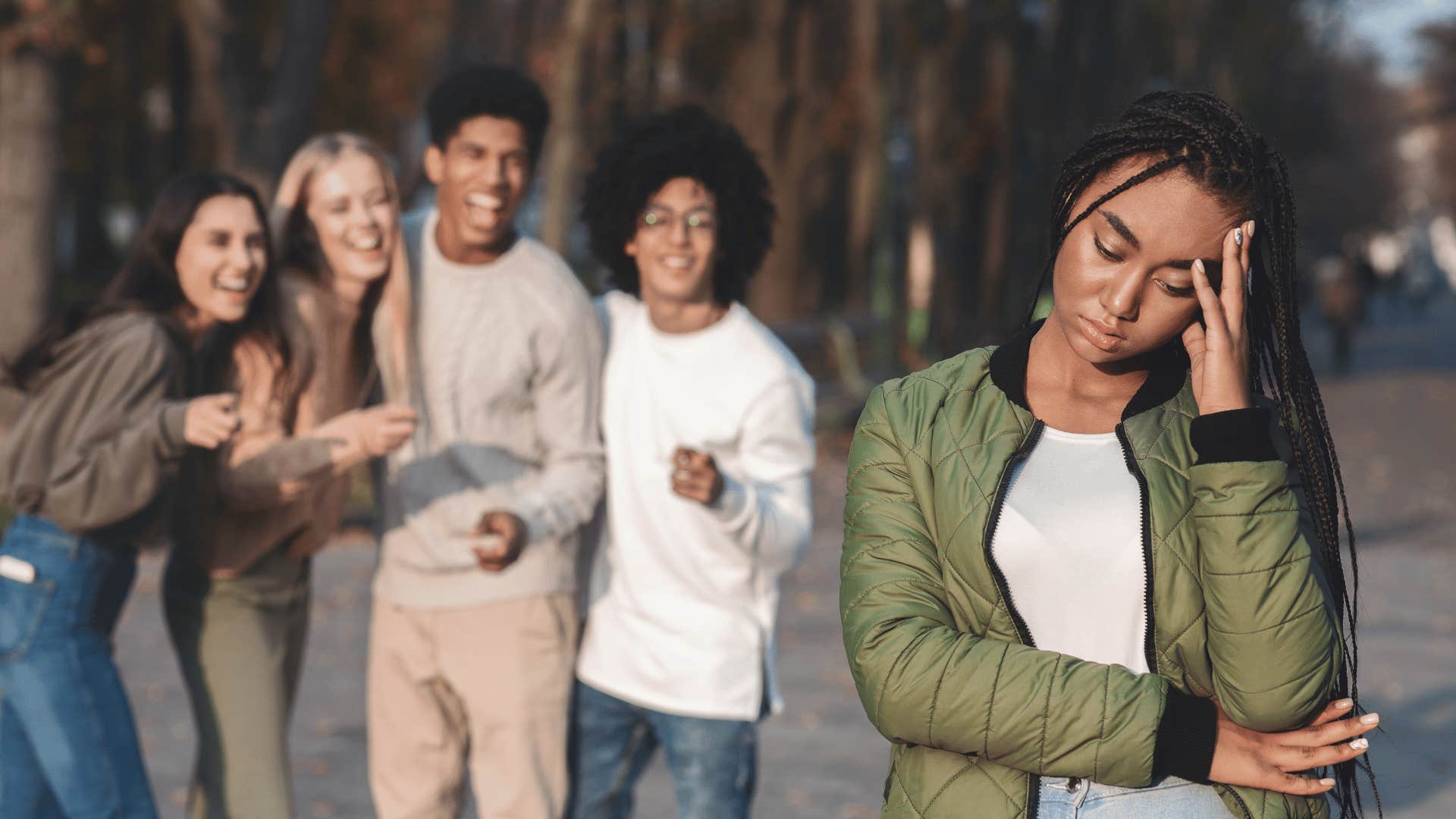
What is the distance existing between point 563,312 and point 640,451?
0.41 meters

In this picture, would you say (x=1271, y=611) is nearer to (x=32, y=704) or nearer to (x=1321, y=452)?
(x=1321, y=452)

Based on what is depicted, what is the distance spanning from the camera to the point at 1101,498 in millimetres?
2672

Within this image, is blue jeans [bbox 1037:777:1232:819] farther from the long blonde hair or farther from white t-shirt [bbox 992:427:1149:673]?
the long blonde hair

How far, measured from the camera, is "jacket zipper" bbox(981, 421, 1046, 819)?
8.77 ft

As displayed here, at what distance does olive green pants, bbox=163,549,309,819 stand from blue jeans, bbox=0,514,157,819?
0.19m

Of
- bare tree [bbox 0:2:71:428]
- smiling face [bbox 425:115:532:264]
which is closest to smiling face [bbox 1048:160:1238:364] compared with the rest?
smiling face [bbox 425:115:532:264]

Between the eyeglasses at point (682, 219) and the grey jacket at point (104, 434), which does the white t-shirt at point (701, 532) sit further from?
the grey jacket at point (104, 434)

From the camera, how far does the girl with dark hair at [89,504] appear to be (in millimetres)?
4219

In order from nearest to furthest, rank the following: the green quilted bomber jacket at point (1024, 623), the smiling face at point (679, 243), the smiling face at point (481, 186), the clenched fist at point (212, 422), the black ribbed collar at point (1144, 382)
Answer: the green quilted bomber jacket at point (1024, 623) → the black ribbed collar at point (1144, 382) → the clenched fist at point (212, 422) → the smiling face at point (679, 243) → the smiling face at point (481, 186)

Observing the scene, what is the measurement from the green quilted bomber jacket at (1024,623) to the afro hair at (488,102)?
203 centimetres

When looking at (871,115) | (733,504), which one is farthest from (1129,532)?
(871,115)

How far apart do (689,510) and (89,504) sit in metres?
1.38

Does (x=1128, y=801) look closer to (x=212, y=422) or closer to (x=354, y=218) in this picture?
(x=212, y=422)

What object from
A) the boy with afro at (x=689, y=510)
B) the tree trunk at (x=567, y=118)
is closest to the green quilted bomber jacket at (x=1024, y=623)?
the boy with afro at (x=689, y=510)
